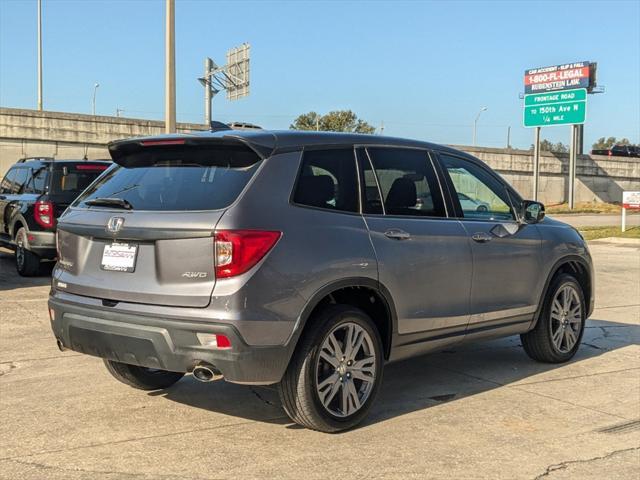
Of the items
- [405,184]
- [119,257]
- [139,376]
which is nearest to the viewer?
[119,257]

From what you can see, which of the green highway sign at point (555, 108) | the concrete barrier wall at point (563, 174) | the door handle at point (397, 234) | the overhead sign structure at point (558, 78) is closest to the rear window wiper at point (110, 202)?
the door handle at point (397, 234)

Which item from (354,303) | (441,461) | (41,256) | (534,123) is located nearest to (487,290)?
(354,303)

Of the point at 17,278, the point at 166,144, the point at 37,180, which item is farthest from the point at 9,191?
the point at 166,144

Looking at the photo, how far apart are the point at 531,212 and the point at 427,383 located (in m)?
1.69

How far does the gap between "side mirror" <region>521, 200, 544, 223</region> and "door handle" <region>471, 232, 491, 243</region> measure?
64 cm

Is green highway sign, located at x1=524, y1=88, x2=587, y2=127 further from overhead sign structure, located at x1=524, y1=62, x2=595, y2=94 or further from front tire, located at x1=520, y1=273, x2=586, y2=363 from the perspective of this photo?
front tire, located at x1=520, y1=273, x2=586, y2=363

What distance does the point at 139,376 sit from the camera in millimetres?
5152

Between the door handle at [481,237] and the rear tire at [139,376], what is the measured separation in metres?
2.40

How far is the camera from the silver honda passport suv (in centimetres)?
385

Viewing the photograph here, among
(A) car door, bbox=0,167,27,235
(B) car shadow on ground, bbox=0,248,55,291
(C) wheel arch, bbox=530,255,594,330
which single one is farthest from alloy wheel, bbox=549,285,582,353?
(A) car door, bbox=0,167,27,235

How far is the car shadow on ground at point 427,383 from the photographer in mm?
4883

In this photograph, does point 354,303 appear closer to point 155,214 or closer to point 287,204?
point 287,204

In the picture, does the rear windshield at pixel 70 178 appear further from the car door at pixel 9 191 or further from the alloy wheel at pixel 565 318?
the alloy wheel at pixel 565 318

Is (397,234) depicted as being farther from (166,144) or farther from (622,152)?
(622,152)
